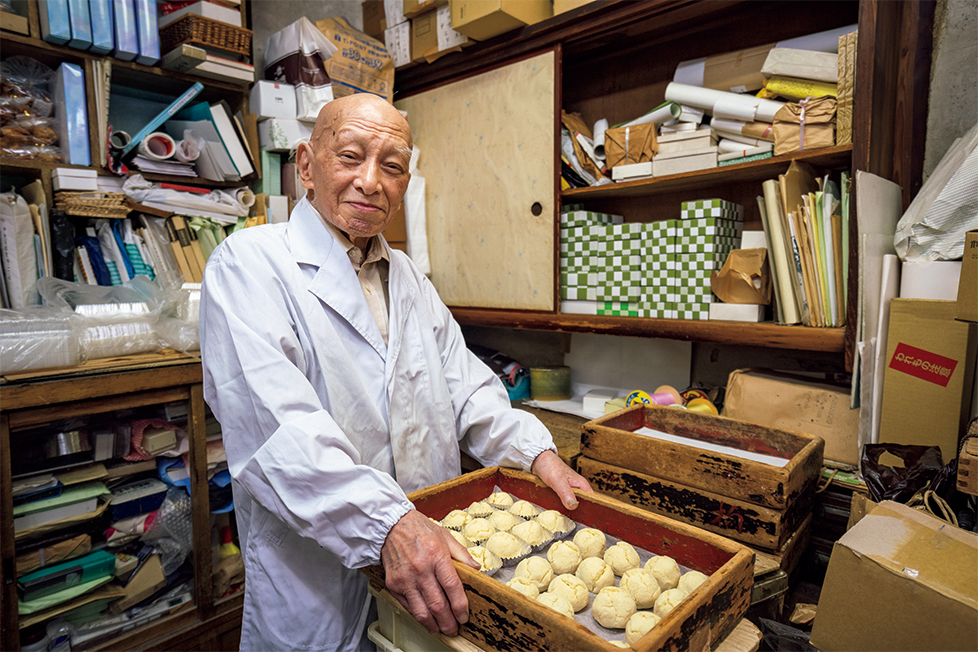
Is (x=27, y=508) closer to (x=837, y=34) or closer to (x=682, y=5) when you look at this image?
(x=682, y=5)

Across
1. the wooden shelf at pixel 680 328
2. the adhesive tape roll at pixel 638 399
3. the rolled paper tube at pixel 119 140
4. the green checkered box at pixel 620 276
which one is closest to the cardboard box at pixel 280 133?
the rolled paper tube at pixel 119 140

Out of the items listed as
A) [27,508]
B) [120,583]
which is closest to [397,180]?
[27,508]

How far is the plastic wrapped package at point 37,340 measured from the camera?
5.16ft

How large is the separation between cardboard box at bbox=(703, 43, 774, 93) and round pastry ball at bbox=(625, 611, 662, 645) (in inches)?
68.8

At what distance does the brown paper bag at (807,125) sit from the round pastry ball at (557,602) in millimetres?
1468

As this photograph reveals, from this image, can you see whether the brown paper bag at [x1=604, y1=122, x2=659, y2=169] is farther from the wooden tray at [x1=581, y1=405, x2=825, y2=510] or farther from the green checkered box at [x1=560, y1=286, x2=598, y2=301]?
the wooden tray at [x1=581, y1=405, x2=825, y2=510]

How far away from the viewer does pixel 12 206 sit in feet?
6.00

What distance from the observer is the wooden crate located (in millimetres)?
692

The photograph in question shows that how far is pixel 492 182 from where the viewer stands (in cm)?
234

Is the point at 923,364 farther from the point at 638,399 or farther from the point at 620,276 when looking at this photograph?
the point at 620,276

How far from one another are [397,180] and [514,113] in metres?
1.05

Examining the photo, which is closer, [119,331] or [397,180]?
[397,180]

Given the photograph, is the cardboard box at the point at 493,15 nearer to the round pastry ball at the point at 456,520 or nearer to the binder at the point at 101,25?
the binder at the point at 101,25

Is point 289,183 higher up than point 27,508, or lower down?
higher up
